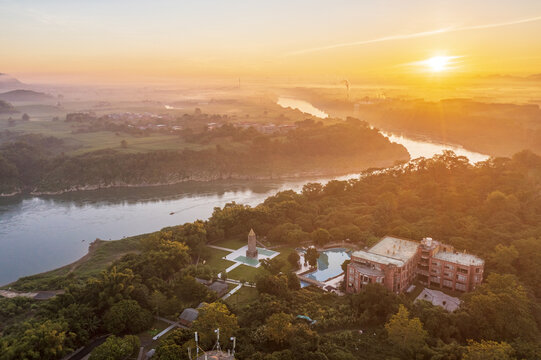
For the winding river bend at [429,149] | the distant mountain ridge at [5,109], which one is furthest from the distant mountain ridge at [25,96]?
the winding river bend at [429,149]

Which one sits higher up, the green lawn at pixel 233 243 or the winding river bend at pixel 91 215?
the green lawn at pixel 233 243

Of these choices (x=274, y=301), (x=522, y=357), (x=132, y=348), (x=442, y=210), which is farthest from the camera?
(x=442, y=210)

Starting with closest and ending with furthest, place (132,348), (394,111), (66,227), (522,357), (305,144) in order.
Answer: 1. (522,357)
2. (132,348)
3. (66,227)
4. (305,144)
5. (394,111)

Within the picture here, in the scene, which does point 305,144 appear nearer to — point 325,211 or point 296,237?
point 325,211

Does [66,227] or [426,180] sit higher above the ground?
[426,180]

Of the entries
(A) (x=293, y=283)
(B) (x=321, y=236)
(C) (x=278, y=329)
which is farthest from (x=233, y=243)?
(C) (x=278, y=329)

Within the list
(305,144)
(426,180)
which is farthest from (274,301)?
(305,144)

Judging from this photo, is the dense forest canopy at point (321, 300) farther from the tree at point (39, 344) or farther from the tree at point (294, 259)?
the tree at point (294, 259)
